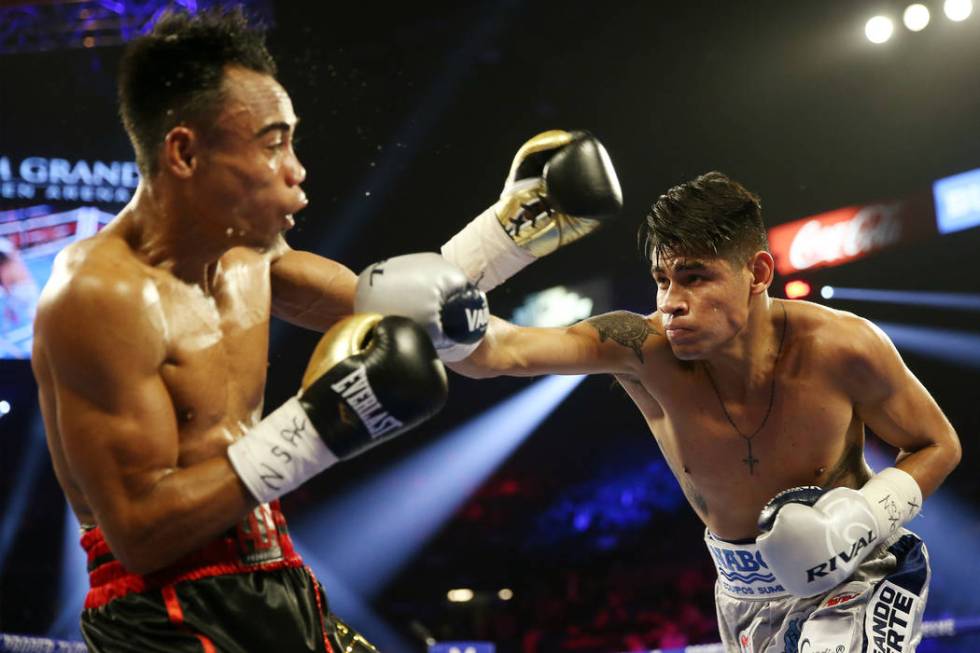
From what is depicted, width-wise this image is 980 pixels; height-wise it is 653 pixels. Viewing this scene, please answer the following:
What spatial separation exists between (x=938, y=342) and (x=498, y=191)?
2.94 metres

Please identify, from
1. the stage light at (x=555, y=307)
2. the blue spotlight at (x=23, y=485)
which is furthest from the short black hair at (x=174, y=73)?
the blue spotlight at (x=23, y=485)

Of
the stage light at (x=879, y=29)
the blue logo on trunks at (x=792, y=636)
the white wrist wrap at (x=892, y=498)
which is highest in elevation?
the stage light at (x=879, y=29)

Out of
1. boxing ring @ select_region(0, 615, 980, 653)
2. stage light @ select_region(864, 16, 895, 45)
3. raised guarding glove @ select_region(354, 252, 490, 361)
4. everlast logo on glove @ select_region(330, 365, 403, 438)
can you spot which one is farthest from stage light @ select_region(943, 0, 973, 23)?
everlast logo on glove @ select_region(330, 365, 403, 438)

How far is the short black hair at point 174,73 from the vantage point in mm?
1510

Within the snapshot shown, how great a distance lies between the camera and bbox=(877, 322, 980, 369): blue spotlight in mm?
6477

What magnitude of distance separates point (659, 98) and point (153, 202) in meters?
5.03

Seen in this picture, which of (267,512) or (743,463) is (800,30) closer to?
(743,463)

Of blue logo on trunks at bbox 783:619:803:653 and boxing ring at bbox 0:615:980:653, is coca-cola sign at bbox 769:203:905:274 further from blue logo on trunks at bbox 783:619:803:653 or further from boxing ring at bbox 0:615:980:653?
blue logo on trunks at bbox 783:619:803:653

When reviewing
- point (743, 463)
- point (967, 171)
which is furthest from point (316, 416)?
point (967, 171)

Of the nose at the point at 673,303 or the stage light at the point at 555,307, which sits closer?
the nose at the point at 673,303

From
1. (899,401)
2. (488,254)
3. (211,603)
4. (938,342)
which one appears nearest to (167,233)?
(211,603)

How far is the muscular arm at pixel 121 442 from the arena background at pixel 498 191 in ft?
13.9

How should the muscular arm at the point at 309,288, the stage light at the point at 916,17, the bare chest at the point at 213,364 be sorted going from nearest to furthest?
the bare chest at the point at 213,364
the muscular arm at the point at 309,288
the stage light at the point at 916,17

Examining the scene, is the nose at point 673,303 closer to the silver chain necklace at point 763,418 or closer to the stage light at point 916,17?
the silver chain necklace at point 763,418
